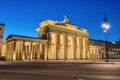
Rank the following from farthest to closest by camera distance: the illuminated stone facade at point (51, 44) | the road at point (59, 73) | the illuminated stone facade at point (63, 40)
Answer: the illuminated stone facade at point (63, 40), the illuminated stone facade at point (51, 44), the road at point (59, 73)

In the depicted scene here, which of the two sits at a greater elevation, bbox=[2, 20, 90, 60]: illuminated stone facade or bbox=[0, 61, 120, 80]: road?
bbox=[2, 20, 90, 60]: illuminated stone facade

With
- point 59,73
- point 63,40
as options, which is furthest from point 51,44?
point 59,73

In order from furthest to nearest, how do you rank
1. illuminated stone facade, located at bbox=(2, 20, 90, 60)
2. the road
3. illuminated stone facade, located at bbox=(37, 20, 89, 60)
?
illuminated stone facade, located at bbox=(37, 20, 89, 60) → illuminated stone facade, located at bbox=(2, 20, 90, 60) → the road

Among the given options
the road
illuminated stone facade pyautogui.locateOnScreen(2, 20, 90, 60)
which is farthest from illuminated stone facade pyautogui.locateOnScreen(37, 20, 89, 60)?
the road

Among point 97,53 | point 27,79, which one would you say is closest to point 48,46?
point 97,53

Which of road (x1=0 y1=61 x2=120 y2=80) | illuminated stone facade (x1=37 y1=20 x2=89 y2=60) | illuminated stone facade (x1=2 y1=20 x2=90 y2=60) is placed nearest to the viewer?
road (x1=0 y1=61 x2=120 y2=80)

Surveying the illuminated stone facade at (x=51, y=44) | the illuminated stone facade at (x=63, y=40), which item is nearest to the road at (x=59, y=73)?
the illuminated stone facade at (x=51, y=44)

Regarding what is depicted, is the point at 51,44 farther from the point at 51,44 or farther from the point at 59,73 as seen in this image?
the point at 59,73

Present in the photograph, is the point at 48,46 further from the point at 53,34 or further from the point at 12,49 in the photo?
the point at 12,49

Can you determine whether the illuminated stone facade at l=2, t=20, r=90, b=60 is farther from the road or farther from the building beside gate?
the road

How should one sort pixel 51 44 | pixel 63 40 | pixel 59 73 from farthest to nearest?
pixel 63 40 < pixel 51 44 < pixel 59 73

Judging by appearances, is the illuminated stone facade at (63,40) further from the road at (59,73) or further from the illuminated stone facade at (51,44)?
the road at (59,73)

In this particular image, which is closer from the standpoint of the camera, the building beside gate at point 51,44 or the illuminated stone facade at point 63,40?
the building beside gate at point 51,44

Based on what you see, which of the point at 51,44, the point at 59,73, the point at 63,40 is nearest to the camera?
the point at 59,73
